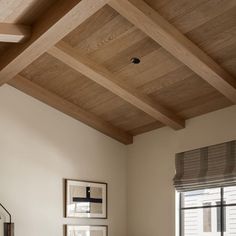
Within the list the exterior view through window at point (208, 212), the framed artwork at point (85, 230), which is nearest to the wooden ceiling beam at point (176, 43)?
the exterior view through window at point (208, 212)

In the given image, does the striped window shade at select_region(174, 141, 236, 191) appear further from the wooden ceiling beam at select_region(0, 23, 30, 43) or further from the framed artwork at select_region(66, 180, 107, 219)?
the wooden ceiling beam at select_region(0, 23, 30, 43)

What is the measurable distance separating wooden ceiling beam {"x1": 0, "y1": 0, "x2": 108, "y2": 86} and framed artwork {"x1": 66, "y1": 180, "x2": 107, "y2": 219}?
1.60 meters

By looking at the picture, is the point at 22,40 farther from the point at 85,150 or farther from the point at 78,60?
the point at 85,150

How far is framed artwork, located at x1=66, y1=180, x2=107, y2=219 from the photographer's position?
5367 mm

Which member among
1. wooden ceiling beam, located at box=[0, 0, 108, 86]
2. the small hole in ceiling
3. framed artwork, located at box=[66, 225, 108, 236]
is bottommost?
framed artwork, located at box=[66, 225, 108, 236]

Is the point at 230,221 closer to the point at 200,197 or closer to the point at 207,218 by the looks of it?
→ the point at 207,218

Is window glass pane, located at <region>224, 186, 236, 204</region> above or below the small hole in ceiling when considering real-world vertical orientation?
below

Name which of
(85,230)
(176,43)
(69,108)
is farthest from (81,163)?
(176,43)

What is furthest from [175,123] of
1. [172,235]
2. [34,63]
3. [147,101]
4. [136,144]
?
[34,63]

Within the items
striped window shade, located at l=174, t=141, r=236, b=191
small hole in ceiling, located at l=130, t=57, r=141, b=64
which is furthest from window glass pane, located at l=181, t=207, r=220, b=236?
small hole in ceiling, located at l=130, t=57, r=141, b=64

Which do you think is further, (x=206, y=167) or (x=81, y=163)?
(x=81, y=163)

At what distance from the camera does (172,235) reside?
16.9ft

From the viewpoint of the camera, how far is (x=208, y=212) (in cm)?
491

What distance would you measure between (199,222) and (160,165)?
0.85 meters
